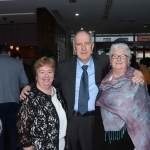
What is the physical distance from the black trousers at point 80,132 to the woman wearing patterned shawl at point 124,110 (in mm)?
282

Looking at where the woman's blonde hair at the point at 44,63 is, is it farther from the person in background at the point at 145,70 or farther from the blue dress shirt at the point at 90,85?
the person in background at the point at 145,70

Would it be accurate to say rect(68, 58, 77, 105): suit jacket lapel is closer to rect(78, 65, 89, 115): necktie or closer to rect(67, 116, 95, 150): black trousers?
rect(78, 65, 89, 115): necktie

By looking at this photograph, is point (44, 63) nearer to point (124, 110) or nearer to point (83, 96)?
point (83, 96)

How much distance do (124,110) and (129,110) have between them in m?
0.04

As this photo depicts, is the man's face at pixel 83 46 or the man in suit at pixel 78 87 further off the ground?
the man's face at pixel 83 46

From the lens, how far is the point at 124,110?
211 cm

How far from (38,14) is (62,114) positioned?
21.4ft

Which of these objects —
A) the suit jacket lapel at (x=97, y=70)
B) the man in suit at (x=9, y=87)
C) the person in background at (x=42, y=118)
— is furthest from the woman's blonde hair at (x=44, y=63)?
the man in suit at (x=9, y=87)

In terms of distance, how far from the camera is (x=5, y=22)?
10.6 m

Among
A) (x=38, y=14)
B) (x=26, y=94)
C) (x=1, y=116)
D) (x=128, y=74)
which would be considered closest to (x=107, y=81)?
(x=128, y=74)

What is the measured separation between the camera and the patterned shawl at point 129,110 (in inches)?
82.7

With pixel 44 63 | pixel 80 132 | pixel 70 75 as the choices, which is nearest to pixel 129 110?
pixel 80 132

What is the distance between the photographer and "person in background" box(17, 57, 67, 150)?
200 centimetres

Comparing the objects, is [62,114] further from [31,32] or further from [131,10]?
[31,32]
